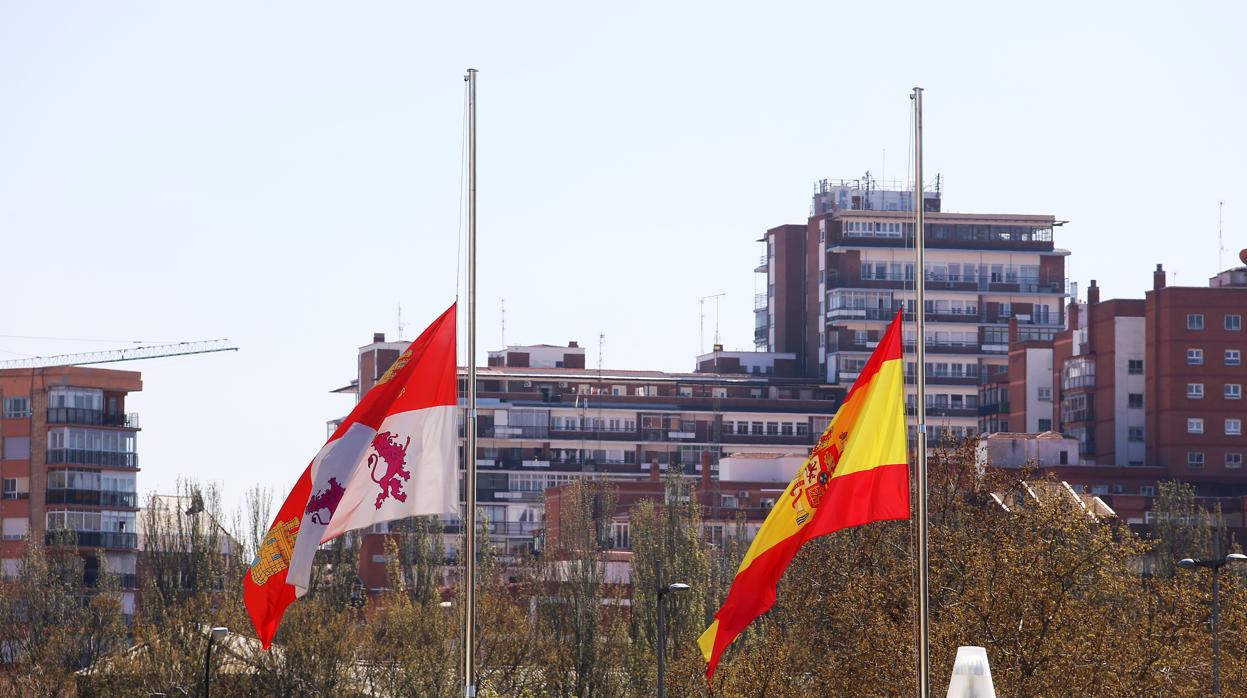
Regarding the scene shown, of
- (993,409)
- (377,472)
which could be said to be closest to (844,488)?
(377,472)

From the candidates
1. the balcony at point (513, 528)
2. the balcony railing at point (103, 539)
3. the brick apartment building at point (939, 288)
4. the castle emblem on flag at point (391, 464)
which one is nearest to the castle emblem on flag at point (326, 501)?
the castle emblem on flag at point (391, 464)

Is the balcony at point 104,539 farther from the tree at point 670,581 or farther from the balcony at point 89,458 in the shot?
the tree at point 670,581

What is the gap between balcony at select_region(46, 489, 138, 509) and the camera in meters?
130

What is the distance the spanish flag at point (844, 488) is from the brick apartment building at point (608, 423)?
141m

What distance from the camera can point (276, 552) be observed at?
1124 inches

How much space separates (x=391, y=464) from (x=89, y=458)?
107024 millimetres

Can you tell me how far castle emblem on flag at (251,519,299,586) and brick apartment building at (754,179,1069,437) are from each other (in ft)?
495

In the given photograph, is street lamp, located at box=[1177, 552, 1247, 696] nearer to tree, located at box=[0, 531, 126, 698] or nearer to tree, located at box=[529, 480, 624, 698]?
tree, located at box=[529, 480, 624, 698]

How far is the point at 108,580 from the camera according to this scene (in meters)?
107

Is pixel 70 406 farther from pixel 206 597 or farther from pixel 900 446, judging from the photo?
pixel 900 446

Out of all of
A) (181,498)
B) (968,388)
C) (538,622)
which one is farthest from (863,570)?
(968,388)

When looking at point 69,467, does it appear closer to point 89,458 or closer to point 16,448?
point 89,458

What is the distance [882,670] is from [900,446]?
22.3 meters

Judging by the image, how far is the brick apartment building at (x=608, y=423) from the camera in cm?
17325
